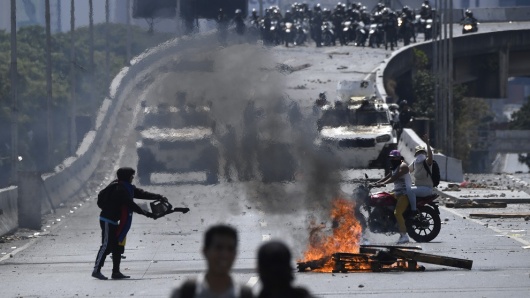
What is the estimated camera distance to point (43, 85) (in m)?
75.8

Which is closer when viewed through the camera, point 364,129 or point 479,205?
point 479,205

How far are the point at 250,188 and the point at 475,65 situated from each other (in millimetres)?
58937

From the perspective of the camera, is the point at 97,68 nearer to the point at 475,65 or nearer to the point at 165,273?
the point at 475,65

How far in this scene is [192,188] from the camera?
2967cm

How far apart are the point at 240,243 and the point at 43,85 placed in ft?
182

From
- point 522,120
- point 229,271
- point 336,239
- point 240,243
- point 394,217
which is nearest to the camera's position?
point 229,271

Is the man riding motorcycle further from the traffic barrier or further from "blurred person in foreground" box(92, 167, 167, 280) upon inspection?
the traffic barrier

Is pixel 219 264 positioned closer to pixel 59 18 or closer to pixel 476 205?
pixel 476 205

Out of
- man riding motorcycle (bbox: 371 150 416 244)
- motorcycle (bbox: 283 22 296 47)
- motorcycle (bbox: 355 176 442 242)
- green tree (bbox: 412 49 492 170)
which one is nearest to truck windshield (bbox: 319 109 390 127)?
motorcycle (bbox: 355 176 442 242)

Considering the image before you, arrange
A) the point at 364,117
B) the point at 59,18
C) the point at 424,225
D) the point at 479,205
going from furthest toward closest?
1. the point at 59,18
2. the point at 364,117
3. the point at 479,205
4. the point at 424,225

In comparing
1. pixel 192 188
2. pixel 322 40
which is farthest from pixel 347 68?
pixel 192 188

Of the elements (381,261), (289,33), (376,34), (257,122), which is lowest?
(381,261)

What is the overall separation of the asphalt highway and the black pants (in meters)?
0.30

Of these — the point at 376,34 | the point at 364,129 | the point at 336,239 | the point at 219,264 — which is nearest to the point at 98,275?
the point at 336,239
